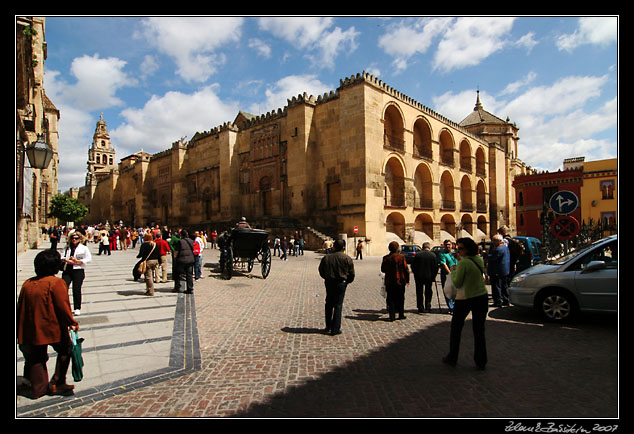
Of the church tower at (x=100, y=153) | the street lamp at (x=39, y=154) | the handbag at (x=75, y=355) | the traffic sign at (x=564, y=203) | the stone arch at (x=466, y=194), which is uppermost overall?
the church tower at (x=100, y=153)

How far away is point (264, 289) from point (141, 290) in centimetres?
316

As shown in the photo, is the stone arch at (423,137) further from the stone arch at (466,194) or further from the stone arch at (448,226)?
the stone arch at (466,194)

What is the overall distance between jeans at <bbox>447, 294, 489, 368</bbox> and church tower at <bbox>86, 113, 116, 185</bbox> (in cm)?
7923

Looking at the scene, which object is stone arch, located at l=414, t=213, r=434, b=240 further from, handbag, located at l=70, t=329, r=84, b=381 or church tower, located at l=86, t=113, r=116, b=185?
church tower, located at l=86, t=113, r=116, b=185

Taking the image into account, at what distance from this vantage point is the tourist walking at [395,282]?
647 centimetres

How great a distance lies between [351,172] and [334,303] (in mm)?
19453

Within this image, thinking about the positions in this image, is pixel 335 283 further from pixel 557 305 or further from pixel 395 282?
pixel 557 305

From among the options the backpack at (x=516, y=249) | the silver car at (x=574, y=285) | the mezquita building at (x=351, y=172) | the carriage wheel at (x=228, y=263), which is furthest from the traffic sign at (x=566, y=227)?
the mezquita building at (x=351, y=172)

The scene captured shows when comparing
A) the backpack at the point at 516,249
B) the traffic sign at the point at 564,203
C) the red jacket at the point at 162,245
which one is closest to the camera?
the traffic sign at the point at 564,203

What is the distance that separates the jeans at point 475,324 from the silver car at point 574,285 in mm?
2804

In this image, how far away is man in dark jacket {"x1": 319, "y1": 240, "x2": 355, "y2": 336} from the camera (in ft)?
18.4

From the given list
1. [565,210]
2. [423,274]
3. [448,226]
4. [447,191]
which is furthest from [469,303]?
[447,191]

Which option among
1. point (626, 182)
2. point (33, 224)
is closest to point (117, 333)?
point (626, 182)

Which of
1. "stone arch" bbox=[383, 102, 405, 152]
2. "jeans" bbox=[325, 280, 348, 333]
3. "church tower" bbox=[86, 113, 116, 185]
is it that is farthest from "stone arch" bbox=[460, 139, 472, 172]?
"church tower" bbox=[86, 113, 116, 185]
